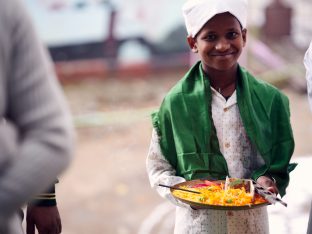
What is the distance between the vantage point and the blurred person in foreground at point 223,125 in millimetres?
2621

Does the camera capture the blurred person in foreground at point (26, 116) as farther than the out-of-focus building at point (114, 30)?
No

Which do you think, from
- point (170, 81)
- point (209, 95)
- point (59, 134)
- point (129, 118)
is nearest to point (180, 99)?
point (209, 95)

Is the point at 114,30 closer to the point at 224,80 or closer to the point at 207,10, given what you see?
the point at 224,80

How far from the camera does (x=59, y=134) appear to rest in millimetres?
1542

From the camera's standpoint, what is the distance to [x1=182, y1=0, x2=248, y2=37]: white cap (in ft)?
8.30

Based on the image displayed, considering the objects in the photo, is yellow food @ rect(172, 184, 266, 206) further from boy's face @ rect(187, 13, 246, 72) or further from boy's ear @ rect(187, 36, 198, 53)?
boy's ear @ rect(187, 36, 198, 53)

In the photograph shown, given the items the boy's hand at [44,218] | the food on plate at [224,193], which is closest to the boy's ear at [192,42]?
the food on plate at [224,193]

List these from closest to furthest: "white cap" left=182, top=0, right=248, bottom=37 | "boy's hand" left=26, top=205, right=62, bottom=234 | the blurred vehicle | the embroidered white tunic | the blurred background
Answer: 1. "boy's hand" left=26, top=205, right=62, bottom=234
2. "white cap" left=182, top=0, right=248, bottom=37
3. the embroidered white tunic
4. the blurred background
5. the blurred vehicle

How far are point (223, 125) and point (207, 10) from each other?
50 centimetres

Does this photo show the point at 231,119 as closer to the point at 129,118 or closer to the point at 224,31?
the point at 224,31

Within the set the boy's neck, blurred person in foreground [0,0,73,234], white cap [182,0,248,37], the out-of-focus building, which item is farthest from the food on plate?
the out-of-focus building

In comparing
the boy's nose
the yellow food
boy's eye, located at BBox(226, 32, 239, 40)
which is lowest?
the yellow food

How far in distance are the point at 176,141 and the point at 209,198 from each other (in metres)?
0.31

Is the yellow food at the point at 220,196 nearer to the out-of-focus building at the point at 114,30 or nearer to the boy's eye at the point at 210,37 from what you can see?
the boy's eye at the point at 210,37
